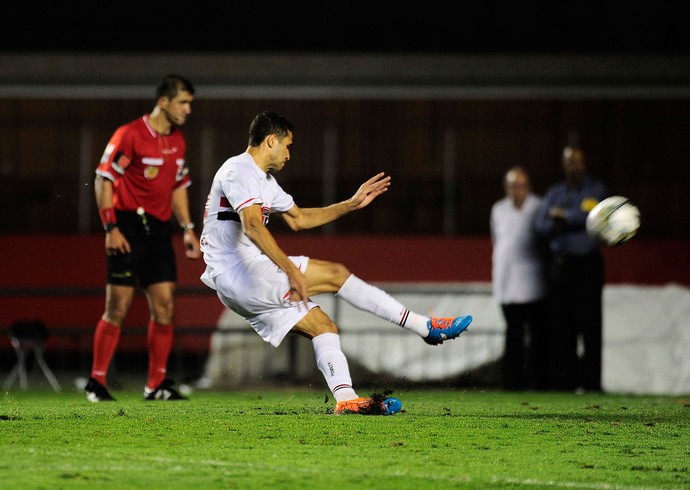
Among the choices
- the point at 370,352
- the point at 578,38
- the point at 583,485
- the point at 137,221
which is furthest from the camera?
the point at 578,38

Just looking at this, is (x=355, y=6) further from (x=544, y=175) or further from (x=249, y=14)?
(x=544, y=175)

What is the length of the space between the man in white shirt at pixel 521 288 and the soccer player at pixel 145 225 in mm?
3632

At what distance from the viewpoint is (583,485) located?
525 cm

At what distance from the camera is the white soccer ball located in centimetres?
984

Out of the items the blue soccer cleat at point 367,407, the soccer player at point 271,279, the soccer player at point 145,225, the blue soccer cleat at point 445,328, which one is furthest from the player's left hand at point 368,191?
the soccer player at point 145,225

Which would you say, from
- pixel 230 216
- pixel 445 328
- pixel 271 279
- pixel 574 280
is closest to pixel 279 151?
pixel 230 216

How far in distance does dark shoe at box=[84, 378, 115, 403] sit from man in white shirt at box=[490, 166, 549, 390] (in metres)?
4.09

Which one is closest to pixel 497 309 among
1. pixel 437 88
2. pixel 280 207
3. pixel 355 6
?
pixel 280 207

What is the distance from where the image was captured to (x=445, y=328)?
297 inches

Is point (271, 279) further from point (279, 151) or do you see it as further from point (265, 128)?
point (265, 128)

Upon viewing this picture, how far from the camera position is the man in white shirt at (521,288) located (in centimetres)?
1162

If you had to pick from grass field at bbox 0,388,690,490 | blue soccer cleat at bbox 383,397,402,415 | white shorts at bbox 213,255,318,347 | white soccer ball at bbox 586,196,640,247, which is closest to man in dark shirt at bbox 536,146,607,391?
white soccer ball at bbox 586,196,640,247

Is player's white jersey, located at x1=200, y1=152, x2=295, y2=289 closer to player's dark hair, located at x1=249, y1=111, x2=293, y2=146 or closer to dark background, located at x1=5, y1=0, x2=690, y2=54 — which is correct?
player's dark hair, located at x1=249, y1=111, x2=293, y2=146

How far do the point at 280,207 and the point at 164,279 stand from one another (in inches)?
72.8
